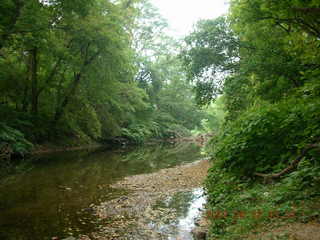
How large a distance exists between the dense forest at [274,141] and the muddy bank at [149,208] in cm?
92

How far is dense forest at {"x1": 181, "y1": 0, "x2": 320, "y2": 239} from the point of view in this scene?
15.2 feet

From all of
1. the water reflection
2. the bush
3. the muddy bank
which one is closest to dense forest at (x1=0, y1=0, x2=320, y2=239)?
the bush

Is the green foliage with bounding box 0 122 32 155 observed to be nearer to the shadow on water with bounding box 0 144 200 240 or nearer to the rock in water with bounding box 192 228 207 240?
the shadow on water with bounding box 0 144 200 240

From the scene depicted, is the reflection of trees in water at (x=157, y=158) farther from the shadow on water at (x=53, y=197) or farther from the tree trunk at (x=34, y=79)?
the tree trunk at (x=34, y=79)

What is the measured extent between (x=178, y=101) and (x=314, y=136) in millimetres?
42640

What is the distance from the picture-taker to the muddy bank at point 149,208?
605cm

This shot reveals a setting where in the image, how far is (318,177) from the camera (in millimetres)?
4984

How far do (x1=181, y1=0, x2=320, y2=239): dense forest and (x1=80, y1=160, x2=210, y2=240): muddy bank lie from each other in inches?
36.3

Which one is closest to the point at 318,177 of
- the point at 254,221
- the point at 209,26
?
the point at 254,221

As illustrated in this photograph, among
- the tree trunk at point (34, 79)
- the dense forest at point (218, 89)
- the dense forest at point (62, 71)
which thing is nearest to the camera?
the dense forest at point (218, 89)

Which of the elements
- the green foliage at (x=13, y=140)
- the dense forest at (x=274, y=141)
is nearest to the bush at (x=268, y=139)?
the dense forest at (x=274, y=141)

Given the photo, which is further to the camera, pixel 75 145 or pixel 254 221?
pixel 75 145

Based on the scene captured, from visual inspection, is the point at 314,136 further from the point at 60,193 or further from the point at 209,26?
the point at 209,26

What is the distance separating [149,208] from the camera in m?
7.83
